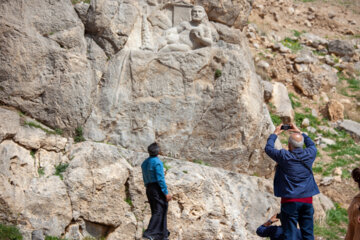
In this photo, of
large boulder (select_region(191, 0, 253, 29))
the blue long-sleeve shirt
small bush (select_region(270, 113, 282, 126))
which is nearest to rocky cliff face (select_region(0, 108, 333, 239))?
the blue long-sleeve shirt

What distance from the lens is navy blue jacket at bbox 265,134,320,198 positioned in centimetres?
472

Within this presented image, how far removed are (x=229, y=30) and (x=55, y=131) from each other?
449 cm

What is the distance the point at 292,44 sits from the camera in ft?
53.1

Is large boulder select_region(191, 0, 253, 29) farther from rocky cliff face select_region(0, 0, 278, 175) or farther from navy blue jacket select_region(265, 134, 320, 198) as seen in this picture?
navy blue jacket select_region(265, 134, 320, 198)

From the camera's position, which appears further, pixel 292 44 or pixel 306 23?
pixel 306 23

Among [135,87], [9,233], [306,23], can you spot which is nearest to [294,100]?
[306,23]

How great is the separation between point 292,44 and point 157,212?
12403mm

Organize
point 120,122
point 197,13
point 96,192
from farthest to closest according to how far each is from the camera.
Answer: point 197,13 → point 120,122 → point 96,192

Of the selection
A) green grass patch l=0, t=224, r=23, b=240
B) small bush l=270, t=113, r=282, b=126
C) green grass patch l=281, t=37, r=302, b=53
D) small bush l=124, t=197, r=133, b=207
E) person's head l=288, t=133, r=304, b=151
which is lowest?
small bush l=270, t=113, r=282, b=126

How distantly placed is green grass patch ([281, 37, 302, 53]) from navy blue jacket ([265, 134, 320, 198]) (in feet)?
37.4

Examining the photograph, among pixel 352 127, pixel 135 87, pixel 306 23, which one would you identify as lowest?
pixel 352 127

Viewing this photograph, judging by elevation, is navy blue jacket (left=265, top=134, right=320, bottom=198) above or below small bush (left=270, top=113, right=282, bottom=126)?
above

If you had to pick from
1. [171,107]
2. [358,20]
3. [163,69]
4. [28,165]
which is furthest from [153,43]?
[358,20]

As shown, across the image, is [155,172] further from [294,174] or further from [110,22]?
[110,22]
